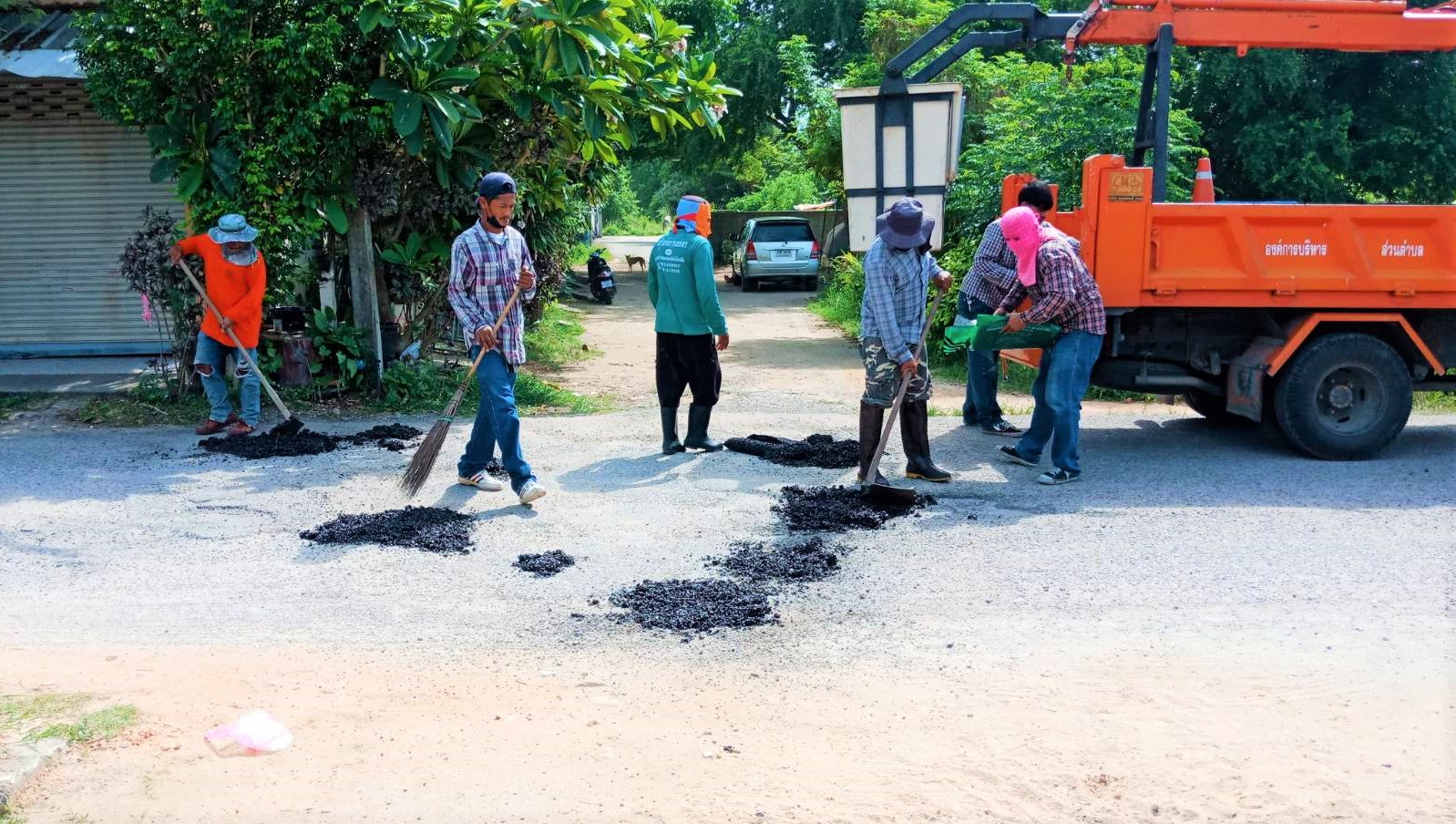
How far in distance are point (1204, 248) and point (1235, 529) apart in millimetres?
2380

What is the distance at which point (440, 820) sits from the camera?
3.76 m

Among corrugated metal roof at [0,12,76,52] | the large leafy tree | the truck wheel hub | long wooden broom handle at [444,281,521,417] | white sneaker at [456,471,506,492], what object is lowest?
white sneaker at [456,471,506,492]

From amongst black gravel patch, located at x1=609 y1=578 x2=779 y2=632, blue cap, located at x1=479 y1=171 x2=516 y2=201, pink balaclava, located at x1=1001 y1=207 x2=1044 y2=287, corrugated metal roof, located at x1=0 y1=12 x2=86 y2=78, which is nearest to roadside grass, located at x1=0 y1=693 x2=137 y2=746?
black gravel patch, located at x1=609 y1=578 x2=779 y2=632

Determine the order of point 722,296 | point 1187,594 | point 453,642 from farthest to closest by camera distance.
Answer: point 722,296, point 1187,594, point 453,642

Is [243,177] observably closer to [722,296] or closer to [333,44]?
[333,44]

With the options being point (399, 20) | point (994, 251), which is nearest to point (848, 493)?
point (994, 251)

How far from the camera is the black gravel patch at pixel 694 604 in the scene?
5.49m

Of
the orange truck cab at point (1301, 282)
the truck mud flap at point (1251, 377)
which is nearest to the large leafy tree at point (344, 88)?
the orange truck cab at point (1301, 282)

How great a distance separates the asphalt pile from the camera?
8.62 metres

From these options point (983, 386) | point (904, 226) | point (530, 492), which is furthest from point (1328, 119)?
point (530, 492)

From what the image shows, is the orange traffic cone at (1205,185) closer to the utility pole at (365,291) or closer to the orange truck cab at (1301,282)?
the orange truck cab at (1301,282)

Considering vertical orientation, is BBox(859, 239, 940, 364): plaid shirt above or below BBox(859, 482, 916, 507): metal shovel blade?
above

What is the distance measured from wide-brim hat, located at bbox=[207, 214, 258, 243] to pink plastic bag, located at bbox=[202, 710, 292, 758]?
540 centimetres

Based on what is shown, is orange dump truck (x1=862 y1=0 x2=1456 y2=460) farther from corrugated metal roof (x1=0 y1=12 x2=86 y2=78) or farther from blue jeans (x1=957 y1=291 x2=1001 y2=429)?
corrugated metal roof (x1=0 y1=12 x2=86 y2=78)
